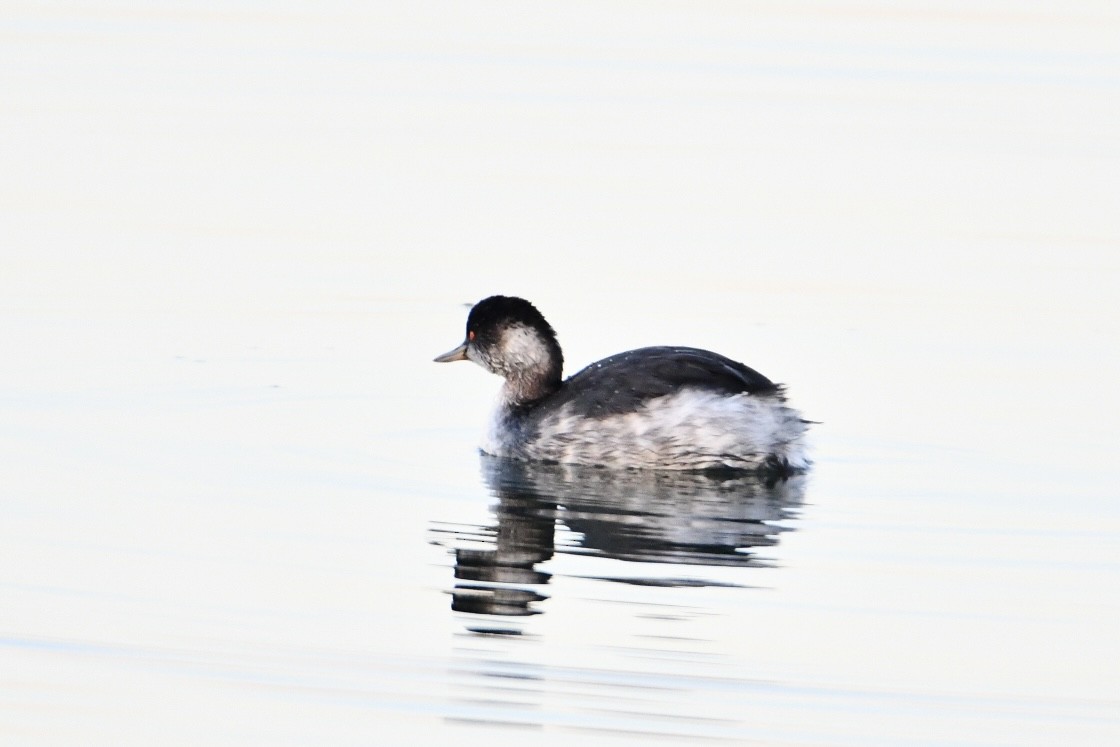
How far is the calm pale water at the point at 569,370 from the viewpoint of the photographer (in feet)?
24.9

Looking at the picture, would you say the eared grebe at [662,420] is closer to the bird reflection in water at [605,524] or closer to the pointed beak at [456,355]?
the bird reflection in water at [605,524]

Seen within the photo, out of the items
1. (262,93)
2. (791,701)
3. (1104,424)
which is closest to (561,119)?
(262,93)

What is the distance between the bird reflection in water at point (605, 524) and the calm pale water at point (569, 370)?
1.3 inches

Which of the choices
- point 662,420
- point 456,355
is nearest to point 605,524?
point 662,420

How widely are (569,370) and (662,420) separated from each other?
2543 millimetres

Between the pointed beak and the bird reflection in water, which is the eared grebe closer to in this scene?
the bird reflection in water

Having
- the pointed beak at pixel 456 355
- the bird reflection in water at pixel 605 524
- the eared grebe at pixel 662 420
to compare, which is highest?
the pointed beak at pixel 456 355

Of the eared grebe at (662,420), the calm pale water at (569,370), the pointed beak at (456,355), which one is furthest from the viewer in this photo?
the pointed beak at (456,355)

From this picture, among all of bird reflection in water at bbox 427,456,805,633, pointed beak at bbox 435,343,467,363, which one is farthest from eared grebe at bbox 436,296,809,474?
pointed beak at bbox 435,343,467,363

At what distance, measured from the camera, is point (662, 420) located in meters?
10.7

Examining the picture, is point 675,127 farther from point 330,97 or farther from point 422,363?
point 422,363

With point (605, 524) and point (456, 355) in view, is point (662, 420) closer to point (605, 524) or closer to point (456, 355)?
point (605, 524)

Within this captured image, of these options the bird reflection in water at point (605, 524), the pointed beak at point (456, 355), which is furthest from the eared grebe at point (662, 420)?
the pointed beak at point (456, 355)

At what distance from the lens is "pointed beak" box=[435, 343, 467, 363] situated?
11898 millimetres
